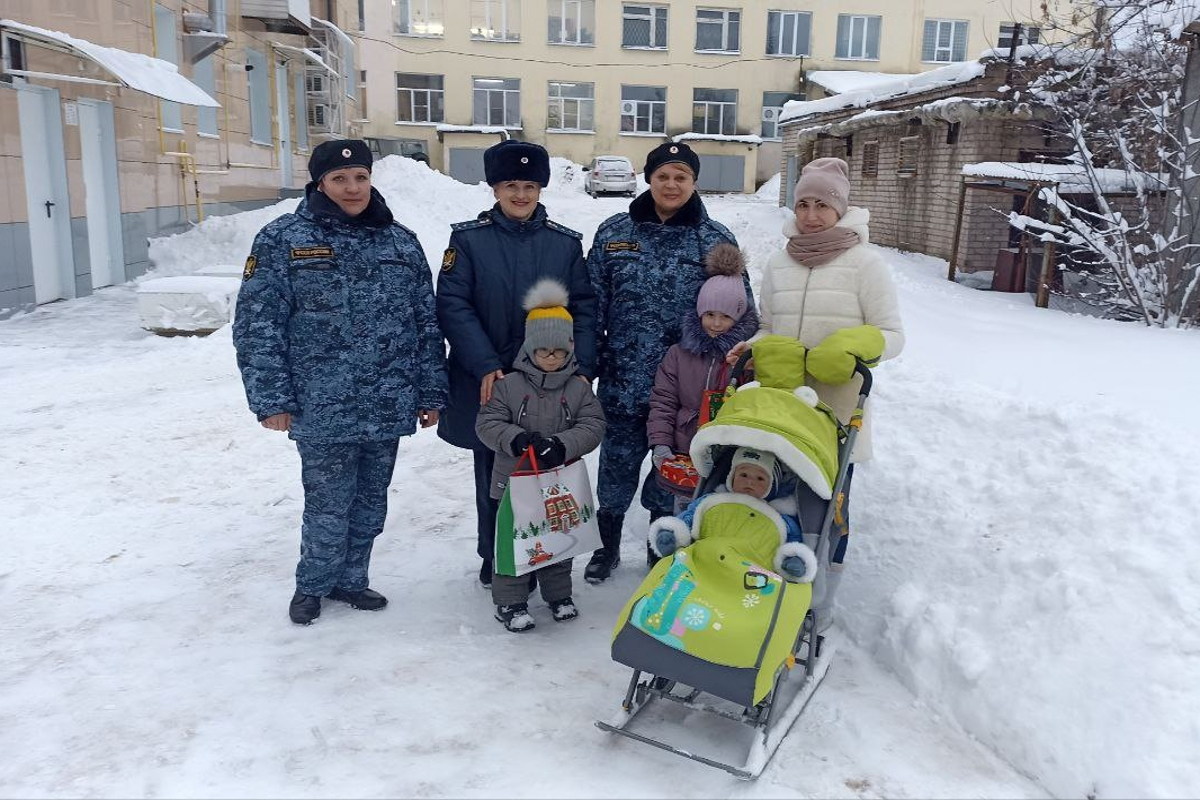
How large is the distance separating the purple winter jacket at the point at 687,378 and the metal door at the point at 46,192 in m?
11.1

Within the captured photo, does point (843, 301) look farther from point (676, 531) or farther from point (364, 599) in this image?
point (364, 599)

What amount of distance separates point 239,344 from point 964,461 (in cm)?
356

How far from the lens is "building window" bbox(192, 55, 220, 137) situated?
17.1 m

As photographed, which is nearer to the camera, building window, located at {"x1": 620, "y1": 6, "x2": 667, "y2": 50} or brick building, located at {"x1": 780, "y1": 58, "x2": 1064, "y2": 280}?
brick building, located at {"x1": 780, "y1": 58, "x2": 1064, "y2": 280}

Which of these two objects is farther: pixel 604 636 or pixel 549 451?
pixel 604 636

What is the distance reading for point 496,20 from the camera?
38312 millimetres

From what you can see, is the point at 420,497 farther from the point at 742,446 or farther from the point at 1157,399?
the point at 1157,399

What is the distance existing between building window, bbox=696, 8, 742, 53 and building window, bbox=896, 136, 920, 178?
24.8 metres

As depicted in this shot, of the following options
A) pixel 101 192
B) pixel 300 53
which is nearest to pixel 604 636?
pixel 101 192

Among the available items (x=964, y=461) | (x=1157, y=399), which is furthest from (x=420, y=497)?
(x=1157, y=399)

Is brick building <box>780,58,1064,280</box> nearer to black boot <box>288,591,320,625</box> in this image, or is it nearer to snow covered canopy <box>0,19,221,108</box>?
black boot <box>288,591,320,625</box>

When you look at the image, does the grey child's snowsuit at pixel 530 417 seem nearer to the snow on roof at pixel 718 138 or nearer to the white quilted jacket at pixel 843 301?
the white quilted jacket at pixel 843 301

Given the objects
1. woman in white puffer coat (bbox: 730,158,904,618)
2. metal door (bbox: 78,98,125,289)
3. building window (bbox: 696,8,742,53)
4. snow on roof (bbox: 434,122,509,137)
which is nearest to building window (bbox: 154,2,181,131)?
metal door (bbox: 78,98,125,289)

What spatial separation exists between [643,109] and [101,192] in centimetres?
2854
